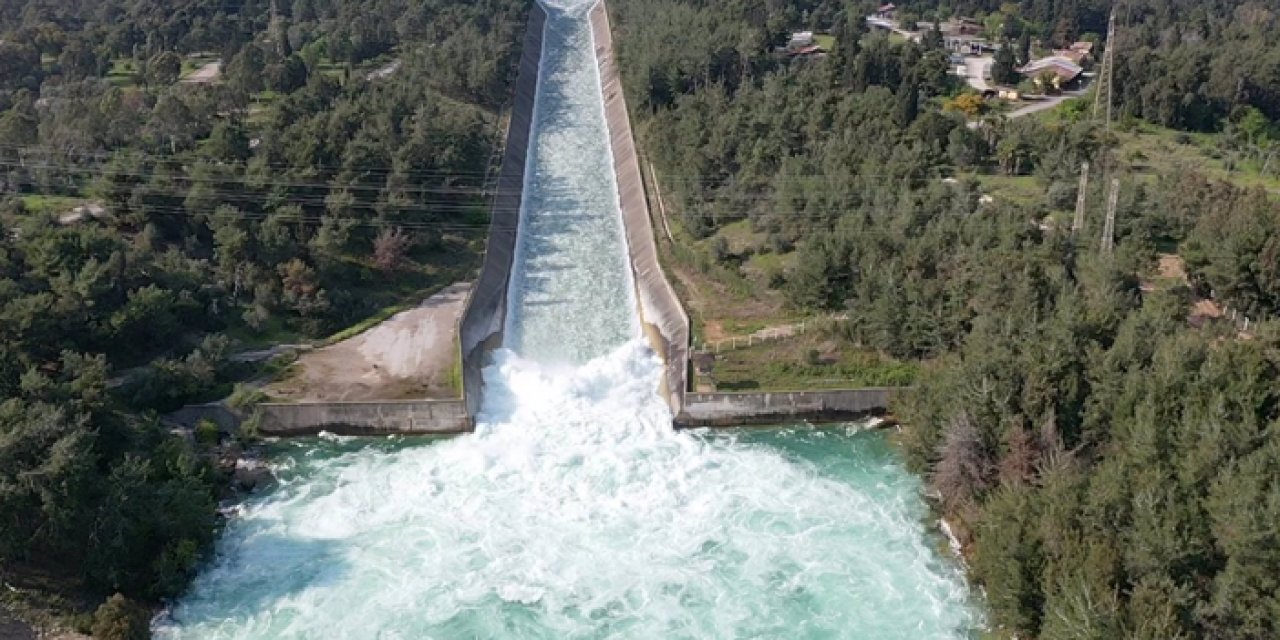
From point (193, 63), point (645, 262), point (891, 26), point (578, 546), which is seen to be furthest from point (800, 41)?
point (578, 546)

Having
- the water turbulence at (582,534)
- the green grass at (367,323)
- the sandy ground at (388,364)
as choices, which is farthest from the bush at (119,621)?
the green grass at (367,323)

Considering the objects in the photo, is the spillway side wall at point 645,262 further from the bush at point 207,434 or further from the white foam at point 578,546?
the bush at point 207,434

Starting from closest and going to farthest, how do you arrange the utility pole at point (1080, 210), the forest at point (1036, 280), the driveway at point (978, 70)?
the forest at point (1036, 280), the utility pole at point (1080, 210), the driveway at point (978, 70)

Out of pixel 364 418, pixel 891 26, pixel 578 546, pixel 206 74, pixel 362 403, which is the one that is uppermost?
pixel 206 74

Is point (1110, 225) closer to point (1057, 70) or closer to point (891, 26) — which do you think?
point (1057, 70)

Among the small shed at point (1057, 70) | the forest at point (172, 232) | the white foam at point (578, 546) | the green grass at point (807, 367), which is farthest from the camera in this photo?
the small shed at point (1057, 70)
